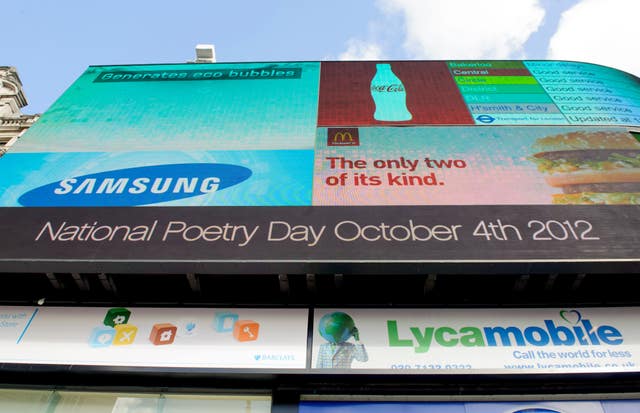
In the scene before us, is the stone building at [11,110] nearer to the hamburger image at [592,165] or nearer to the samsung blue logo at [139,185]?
the samsung blue logo at [139,185]

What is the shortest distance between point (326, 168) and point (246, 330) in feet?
15.9

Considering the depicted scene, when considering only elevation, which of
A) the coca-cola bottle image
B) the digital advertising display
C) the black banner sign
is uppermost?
the coca-cola bottle image

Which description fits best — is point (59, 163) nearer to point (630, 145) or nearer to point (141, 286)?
point (141, 286)

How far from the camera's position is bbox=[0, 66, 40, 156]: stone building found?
17.2 m

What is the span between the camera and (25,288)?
8758 millimetres

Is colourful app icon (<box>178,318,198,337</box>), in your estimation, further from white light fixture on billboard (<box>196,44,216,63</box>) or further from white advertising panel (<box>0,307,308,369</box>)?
white light fixture on billboard (<box>196,44,216,63</box>)

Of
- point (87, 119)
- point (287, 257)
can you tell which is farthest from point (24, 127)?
point (287, 257)

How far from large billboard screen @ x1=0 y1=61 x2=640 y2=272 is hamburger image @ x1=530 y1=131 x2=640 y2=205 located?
0.05 m

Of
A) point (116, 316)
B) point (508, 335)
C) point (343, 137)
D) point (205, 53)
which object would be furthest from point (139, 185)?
point (205, 53)

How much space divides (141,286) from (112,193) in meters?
3.13

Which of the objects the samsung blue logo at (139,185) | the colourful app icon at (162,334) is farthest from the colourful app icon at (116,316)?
the samsung blue logo at (139,185)

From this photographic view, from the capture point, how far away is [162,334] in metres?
7.91

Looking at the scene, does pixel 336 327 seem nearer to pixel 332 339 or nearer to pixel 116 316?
pixel 332 339

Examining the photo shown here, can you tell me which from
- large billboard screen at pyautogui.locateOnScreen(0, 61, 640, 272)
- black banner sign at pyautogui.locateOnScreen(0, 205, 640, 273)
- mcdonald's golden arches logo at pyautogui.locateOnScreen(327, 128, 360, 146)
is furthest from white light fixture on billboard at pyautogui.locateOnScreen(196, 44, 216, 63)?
black banner sign at pyautogui.locateOnScreen(0, 205, 640, 273)
